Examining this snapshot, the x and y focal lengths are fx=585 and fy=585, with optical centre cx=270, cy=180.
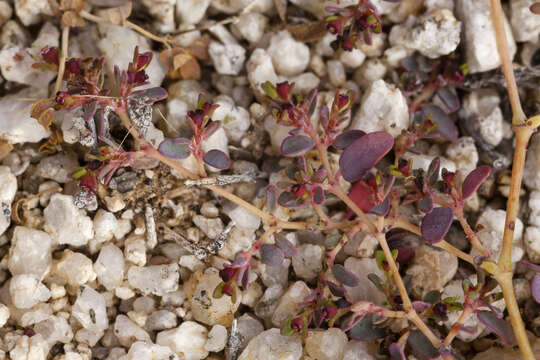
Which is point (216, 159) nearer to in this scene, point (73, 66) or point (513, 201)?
point (73, 66)

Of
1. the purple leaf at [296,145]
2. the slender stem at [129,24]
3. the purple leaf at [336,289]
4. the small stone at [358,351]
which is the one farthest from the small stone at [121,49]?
the small stone at [358,351]

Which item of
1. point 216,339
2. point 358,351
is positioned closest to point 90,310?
point 216,339

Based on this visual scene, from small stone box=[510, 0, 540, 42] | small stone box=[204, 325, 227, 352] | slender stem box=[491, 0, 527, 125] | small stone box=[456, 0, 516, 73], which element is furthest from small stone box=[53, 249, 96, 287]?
small stone box=[510, 0, 540, 42]

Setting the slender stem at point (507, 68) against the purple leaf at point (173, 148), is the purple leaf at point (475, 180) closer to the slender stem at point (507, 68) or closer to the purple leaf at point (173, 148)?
the slender stem at point (507, 68)

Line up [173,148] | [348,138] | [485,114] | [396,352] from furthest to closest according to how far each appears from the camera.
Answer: [485,114] < [348,138] < [173,148] < [396,352]

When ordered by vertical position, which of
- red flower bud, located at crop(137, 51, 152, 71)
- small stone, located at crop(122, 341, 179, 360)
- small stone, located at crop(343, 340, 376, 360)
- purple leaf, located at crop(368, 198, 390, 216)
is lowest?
small stone, located at crop(122, 341, 179, 360)

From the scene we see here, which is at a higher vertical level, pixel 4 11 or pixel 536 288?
pixel 4 11

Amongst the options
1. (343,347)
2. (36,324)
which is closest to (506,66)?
(343,347)

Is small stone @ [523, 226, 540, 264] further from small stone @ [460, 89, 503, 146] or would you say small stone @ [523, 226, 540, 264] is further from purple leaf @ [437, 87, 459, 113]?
purple leaf @ [437, 87, 459, 113]

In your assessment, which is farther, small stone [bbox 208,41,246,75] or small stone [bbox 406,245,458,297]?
small stone [bbox 208,41,246,75]
